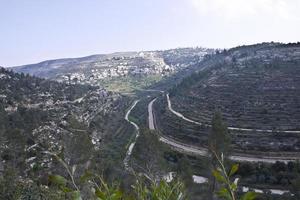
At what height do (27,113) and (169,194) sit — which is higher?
(169,194)

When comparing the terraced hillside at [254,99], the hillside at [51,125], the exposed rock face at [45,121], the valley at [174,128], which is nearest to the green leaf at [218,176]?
the exposed rock face at [45,121]

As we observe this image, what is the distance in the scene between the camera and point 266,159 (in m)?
40.1

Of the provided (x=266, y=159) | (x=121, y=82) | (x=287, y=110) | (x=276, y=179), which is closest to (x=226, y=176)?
(x=276, y=179)

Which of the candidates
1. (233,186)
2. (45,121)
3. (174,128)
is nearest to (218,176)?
(233,186)

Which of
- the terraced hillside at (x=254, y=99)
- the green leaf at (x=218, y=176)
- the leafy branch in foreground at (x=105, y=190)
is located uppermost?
the green leaf at (x=218, y=176)

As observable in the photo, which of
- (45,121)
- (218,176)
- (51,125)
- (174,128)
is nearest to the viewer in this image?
(218,176)

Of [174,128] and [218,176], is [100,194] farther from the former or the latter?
[174,128]

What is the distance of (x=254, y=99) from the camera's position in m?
58.1

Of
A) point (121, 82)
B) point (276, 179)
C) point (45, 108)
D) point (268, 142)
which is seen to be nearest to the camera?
point (276, 179)

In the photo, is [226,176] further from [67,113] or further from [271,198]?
[67,113]

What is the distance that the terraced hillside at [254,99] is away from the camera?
4472 centimetres

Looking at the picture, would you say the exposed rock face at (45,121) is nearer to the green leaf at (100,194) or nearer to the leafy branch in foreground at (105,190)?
the leafy branch in foreground at (105,190)

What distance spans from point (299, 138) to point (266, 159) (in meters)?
5.30

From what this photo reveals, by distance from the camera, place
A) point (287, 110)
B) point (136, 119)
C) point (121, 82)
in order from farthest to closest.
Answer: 1. point (121, 82)
2. point (136, 119)
3. point (287, 110)
